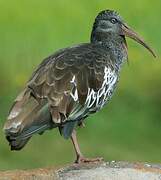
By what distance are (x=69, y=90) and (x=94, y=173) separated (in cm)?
94

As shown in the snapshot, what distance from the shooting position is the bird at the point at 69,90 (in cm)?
1247

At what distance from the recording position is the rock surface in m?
12.3

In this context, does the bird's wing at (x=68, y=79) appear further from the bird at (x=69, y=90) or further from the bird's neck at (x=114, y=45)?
the bird's neck at (x=114, y=45)

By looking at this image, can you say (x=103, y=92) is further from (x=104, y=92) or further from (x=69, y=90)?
(x=69, y=90)

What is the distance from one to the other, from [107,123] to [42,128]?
6512 mm

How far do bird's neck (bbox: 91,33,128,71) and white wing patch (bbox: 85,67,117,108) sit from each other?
0.25 metres

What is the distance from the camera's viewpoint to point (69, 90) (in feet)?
42.1

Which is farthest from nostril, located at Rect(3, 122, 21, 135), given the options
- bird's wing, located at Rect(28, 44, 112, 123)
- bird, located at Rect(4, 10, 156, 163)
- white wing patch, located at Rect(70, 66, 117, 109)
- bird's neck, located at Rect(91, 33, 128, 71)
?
bird's neck, located at Rect(91, 33, 128, 71)

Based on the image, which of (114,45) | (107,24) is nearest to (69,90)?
(114,45)

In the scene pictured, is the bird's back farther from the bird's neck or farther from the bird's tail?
the bird's neck

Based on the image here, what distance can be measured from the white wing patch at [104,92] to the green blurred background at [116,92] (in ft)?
12.2

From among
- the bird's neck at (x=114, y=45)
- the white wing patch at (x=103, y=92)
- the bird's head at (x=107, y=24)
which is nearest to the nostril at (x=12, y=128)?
the white wing patch at (x=103, y=92)

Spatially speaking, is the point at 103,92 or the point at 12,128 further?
the point at 103,92

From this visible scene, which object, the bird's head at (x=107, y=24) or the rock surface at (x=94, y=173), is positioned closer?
the rock surface at (x=94, y=173)
